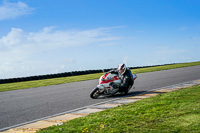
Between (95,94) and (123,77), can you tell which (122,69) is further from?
(95,94)

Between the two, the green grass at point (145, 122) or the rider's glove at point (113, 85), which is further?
the rider's glove at point (113, 85)

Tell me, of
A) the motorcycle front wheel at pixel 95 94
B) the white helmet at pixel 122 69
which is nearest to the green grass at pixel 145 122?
the motorcycle front wheel at pixel 95 94

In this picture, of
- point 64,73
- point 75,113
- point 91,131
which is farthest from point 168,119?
point 64,73

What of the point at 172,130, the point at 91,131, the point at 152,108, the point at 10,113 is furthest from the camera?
the point at 10,113

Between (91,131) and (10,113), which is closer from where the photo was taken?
(91,131)

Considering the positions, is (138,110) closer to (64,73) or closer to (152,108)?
(152,108)

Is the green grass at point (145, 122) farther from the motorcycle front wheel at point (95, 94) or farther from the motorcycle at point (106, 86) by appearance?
the motorcycle front wheel at point (95, 94)

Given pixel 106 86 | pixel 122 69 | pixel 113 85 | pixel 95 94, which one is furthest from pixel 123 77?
pixel 95 94

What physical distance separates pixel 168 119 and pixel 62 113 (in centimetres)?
347

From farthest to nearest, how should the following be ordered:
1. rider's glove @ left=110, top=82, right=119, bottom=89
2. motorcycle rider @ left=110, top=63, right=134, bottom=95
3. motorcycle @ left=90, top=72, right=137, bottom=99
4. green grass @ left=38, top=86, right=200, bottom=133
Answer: motorcycle rider @ left=110, top=63, right=134, bottom=95, rider's glove @ left=110, top=82, right=119, bottom=89, motorcycle @ left=90, top=72, right=137, bottom=99, green grass @ left=38, top=86, right=200, bottom=133

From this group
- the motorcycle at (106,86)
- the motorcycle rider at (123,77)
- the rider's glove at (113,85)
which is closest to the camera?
the motorcycle at (106,86)

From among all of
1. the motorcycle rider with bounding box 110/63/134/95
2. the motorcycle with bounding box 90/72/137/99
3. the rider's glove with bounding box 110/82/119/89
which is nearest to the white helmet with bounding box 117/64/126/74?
the motorcycle rider with bounding box 110/63/134/95

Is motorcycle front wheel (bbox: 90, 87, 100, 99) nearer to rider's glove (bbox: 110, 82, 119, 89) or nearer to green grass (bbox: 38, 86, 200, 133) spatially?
rider's glove (bbox: 110, 82, 119, 89)

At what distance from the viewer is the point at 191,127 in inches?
209
